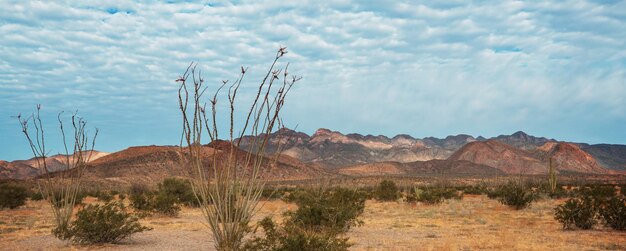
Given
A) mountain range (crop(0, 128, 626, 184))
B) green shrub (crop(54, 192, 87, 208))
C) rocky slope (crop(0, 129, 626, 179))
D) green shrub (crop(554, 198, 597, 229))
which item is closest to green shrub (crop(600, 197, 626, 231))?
green shrub (crop(554, 198, 597, 229))

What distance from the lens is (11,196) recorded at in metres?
30.9

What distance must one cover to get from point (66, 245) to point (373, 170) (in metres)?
122

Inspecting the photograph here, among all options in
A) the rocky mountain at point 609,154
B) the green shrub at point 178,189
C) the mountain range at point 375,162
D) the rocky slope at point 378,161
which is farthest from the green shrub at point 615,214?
the rocky mountain at point 609,154

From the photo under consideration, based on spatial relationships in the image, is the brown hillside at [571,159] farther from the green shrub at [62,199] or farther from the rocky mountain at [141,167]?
the green shrub at [62,199]

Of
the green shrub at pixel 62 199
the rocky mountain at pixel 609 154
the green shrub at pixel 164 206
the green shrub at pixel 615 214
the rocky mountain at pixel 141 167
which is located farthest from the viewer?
the rocky mountain at pixel 609 154

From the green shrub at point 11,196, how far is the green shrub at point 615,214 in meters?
30.1

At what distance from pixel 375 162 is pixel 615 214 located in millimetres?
128454

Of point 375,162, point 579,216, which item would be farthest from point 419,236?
point 375,162

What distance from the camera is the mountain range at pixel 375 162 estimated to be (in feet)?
293

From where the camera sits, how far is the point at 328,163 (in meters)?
172

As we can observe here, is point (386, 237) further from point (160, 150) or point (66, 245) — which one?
point (160, 150)

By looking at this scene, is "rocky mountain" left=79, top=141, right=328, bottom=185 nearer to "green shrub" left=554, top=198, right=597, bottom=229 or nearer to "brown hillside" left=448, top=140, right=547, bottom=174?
"green shrub" left=554, top=198, right=597, bottom=229

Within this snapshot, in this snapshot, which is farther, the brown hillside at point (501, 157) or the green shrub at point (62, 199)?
the brown hillside at point (501, 157)

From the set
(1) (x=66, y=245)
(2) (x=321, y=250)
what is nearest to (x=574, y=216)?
(2) (x=321, y=250)
